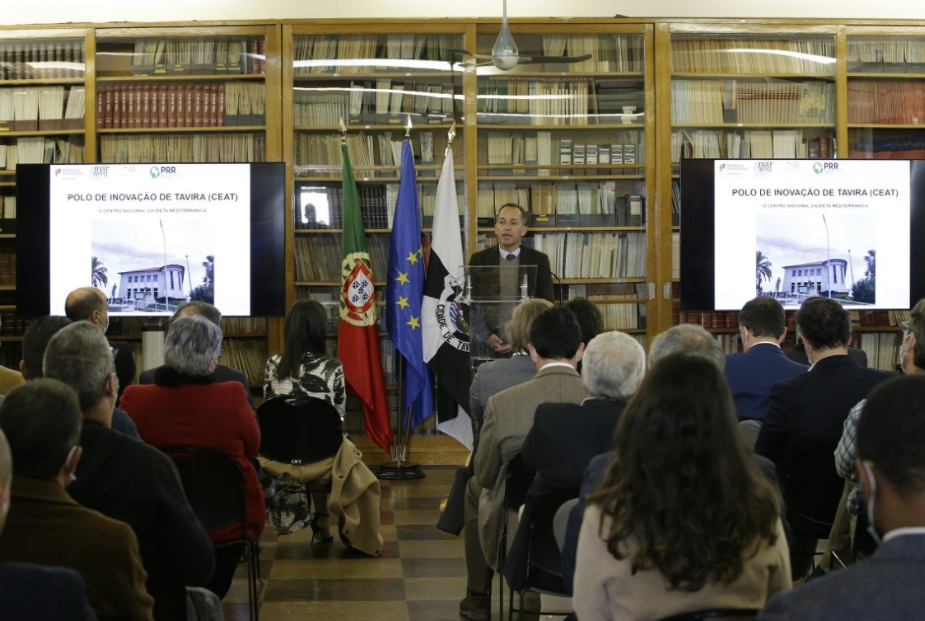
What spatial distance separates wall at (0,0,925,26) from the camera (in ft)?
25.9

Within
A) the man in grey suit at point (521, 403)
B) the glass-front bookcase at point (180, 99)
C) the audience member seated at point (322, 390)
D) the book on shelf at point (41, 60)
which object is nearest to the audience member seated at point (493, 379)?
the man in grey suit at point (521, 403)

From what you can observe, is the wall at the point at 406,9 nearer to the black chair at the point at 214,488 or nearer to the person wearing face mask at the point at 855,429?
the person wearing face mask at the point at 855,429

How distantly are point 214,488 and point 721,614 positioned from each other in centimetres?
222

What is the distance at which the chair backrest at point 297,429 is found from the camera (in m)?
4.95

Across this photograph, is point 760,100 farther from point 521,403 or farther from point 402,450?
point 521,403

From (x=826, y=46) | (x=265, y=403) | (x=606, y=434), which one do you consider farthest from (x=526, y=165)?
(x=606, y=434)

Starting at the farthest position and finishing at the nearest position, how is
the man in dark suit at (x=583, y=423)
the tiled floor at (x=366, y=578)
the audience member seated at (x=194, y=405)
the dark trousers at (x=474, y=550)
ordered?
the tiled floor at (x=366, y=578) < the dark trousers at (x=474, y=550) < the audience member seated at (x=194, y=405) < the man in dark suit at (x=583, y=423)

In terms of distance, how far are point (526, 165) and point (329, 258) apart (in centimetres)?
158

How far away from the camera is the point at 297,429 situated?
498cm

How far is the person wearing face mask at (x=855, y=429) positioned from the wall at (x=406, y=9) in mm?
4782

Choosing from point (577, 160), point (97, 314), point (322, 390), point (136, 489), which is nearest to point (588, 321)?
point (322, 390)

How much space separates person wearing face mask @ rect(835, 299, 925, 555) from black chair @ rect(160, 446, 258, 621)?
1951 mm

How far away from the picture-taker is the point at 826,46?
25.9ft

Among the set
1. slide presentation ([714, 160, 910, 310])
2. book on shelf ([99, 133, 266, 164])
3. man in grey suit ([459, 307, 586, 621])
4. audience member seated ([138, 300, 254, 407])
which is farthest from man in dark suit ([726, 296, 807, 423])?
book on shelf ([99, 133, 266, 164])
